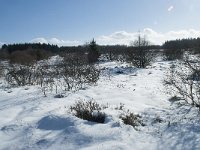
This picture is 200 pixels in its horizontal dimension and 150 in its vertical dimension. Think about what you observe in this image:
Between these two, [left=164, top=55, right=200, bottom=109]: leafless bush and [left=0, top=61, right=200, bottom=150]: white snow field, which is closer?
[left=0, top=61, right=200, bottom=150]: white snow field

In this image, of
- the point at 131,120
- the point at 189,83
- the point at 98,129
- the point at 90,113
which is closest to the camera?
the point at 98,129

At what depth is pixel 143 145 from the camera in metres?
5.09

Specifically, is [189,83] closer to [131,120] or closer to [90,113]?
[131,120]

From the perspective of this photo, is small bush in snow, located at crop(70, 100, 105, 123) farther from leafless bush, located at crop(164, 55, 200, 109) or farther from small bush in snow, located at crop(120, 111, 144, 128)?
leafless bush, located at crop(164, 55, 200, 109)

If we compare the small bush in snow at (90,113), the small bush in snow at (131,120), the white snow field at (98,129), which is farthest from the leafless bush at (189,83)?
the small bush in snow at (90,113)

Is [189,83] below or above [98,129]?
above

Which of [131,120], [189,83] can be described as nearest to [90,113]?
[131,120]

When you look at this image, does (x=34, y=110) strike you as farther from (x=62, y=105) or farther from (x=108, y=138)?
(x=108, y=138)

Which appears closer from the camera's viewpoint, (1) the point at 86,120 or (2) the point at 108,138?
(2) the point at 108,138

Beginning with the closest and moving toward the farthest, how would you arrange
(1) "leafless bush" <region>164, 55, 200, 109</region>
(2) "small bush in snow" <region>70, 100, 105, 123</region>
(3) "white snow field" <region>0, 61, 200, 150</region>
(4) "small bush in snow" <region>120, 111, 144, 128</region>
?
(3) "white snow field" <region>0, 61, 200, 150</region> < (4) "small bush in snow" <region>120, 111, 144, 128</region> < (2) "small bush in snow" <region>70, 100, 105, 123</region> < (1) "leafless bush" <region>164, 55, 200, 109</region>

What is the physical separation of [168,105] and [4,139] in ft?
16.5

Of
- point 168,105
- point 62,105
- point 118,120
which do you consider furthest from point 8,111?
point 168,105

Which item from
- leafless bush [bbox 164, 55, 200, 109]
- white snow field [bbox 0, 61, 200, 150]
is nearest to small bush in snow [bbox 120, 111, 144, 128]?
white snow field [bbox 0, 61, 200, 150]

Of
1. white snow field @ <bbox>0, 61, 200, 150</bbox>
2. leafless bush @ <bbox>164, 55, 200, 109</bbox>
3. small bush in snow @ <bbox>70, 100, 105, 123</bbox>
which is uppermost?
leafless bush @ <bbox>164, 55, 200, 109</bbox>
